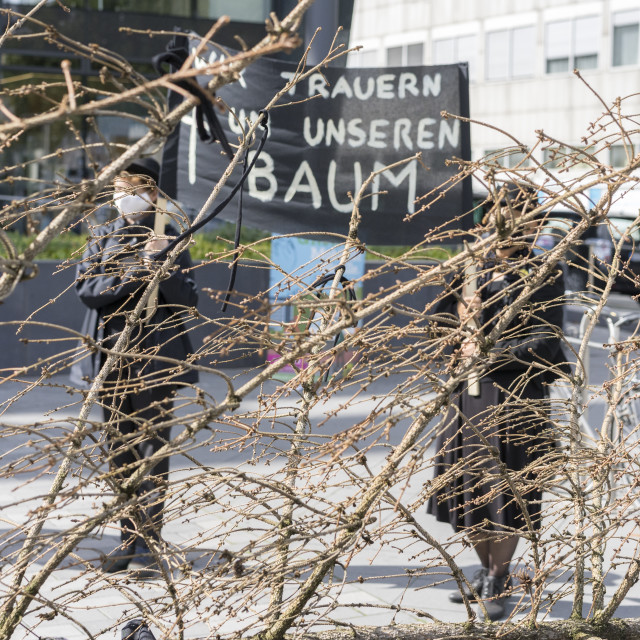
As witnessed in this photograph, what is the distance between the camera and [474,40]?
3212cm

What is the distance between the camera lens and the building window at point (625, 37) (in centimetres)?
2811

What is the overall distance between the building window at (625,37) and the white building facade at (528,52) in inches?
1.1

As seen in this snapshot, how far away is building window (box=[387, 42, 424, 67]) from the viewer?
33.7 m

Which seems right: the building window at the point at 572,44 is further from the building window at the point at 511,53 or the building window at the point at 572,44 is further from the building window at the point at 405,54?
the building window at the point at 405,54

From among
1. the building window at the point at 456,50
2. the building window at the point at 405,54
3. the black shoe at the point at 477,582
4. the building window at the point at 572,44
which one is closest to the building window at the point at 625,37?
the building window at the point at 572,44

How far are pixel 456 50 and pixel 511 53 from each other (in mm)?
2309

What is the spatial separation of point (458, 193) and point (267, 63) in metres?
1.14

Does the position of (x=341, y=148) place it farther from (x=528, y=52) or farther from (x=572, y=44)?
(x=528, y=52)

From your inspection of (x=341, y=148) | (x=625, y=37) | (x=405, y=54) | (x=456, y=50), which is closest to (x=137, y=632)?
(x=341, y=148)

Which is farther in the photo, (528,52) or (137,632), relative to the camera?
(528,52)

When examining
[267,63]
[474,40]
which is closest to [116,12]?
[267,63]

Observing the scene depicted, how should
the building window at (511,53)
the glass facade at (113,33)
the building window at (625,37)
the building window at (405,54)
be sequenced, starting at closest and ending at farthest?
the glass facade at (113,33)
the building window at (625,37)
the building window at (511,53)
the building window at (405,54)

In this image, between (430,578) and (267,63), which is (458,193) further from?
(430,578)

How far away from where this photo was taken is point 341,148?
5.25 meters
